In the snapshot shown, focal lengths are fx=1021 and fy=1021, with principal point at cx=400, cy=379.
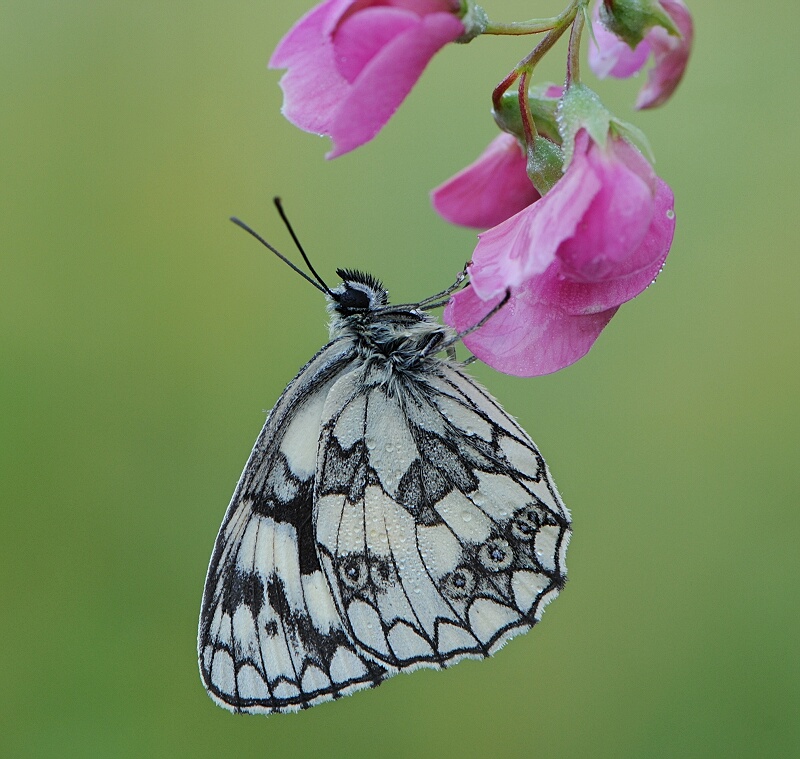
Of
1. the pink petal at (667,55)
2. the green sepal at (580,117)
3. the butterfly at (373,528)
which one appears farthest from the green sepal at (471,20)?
the butterfly at (373,528)

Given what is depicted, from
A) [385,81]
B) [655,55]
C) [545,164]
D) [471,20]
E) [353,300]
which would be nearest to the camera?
[385,81]

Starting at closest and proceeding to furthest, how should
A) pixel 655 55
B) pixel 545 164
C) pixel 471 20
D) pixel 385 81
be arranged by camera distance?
→ 1. pixel 385 81
2. pixel 471 20
3. pixel 545 164
4. pixel 655 55

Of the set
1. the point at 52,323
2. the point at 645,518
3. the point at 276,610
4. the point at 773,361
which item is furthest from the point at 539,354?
the point at 52,323

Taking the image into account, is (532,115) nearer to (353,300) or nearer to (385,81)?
(385,81)

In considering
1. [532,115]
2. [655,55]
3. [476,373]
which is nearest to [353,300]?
[532,115]

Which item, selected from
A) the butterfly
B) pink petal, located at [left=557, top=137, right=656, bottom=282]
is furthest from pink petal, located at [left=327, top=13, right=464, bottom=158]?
the butterfly

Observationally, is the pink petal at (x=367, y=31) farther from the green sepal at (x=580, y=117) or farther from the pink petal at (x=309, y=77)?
the green sepal at (x=580, y=117)

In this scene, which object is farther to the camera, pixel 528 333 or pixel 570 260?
pixel 528 333

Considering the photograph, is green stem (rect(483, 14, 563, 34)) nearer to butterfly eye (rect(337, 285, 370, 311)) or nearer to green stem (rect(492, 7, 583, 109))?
green stem (rect(492, 7, 583, 109))
